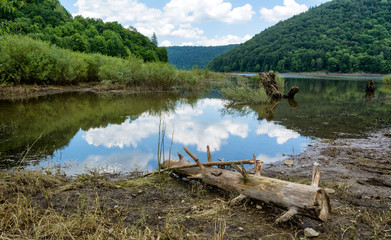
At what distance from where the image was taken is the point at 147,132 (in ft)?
32.0

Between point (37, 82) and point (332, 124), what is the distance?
2226cm

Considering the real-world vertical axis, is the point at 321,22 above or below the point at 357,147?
above

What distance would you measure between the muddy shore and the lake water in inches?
33.0

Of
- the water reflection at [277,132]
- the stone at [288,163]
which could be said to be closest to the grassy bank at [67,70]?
the water reflection at [277,132]

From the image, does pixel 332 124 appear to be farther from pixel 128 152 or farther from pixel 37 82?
pixel 37 82

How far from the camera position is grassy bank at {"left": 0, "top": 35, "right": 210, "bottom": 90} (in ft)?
62.4

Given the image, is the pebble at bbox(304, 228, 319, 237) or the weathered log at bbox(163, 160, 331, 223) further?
the weathered log at bbox(163, 160, 331, 223)

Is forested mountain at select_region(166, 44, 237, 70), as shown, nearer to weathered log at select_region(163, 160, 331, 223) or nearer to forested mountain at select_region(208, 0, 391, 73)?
forested mountain at select_region(208, 0, 391, 73)

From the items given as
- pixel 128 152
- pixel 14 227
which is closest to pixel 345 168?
pixel 128 152

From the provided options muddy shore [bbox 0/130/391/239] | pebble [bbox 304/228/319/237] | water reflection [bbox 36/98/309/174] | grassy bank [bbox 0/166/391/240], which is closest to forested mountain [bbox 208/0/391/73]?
water reflection [bbox 36/98/309/174]

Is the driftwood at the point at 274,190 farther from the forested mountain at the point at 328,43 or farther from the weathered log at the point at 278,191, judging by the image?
the forested mountain at the point at 328,43

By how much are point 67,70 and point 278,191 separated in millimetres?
23950

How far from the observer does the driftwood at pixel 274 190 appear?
339 cm

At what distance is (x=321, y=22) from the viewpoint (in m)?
112
